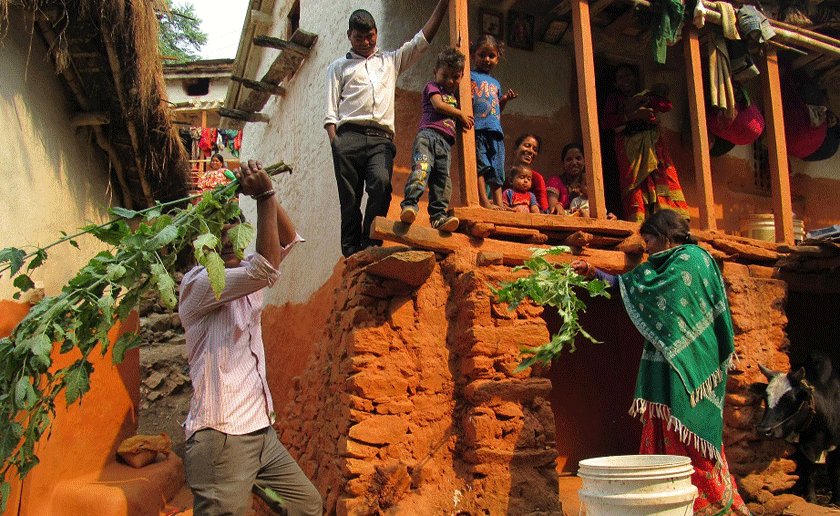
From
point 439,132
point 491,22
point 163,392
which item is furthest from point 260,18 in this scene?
point 439,132

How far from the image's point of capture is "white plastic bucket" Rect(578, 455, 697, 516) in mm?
2827

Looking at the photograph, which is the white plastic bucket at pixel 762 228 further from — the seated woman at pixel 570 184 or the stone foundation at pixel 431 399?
the stone foundation at pixel 431 399

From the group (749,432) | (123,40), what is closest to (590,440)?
(749,432)

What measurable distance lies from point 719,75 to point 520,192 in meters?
2.19

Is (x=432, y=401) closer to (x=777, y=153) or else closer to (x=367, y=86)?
(x=367, y=86)

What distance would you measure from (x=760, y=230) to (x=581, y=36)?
2957 millimetres

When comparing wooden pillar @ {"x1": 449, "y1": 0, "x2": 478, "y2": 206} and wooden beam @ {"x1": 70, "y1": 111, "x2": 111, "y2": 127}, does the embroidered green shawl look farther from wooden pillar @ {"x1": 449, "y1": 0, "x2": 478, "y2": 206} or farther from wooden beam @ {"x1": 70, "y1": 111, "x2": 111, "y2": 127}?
wooden beam @ {"x1": 70, "y1": 111, "x2": 111, "y2": 127}

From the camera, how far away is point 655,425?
13.1 feet

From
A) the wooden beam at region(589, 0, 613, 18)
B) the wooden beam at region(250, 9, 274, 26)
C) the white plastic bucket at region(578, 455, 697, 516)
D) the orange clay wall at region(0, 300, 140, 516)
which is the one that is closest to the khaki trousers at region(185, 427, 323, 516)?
the white plastic bucket at region(578, 455, 697, 516)

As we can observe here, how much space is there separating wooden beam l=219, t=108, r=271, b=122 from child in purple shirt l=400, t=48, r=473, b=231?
4278 mm

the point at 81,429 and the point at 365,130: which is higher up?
the point at 365,130

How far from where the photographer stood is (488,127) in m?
5.14

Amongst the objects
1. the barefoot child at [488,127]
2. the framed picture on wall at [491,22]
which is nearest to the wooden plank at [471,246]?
the barefoot child at [488,127]

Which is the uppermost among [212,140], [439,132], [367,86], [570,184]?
[212,140]
